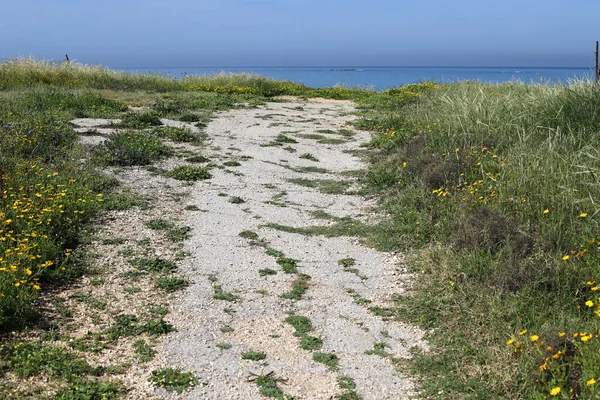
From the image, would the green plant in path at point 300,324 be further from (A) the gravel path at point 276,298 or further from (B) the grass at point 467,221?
(B) the grass at point 467,221

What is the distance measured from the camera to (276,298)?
4617 mm

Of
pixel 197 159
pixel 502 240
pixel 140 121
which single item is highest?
pixel 140 121

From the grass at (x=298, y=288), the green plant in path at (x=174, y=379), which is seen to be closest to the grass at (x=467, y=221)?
the green plant in path at (x=174, y=379)

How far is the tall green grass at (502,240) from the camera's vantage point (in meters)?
3.36

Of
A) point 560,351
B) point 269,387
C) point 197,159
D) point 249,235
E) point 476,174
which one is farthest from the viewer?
point 197,159

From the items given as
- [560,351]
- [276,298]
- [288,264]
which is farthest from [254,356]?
[560,351]

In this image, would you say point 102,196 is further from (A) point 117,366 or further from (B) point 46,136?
(A) point 117,366

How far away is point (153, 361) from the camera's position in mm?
3619

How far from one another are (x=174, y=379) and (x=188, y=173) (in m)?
4.94

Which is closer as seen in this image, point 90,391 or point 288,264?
point 90,391

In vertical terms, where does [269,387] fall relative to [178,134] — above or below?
below

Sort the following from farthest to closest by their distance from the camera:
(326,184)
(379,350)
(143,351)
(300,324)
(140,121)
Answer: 1. (140,121)
2. (326,184)
3. (300,324)
4. (379,350)
5. (143,351)

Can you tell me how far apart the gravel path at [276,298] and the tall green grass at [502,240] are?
0.34 meters

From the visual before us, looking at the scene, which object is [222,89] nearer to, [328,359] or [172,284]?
[172,284]
